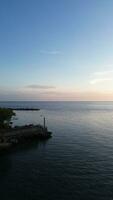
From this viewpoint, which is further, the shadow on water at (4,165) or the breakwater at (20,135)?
the breakwater at (20,135)

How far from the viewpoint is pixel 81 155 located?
2382 inches

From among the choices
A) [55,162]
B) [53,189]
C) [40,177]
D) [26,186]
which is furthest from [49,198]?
[55,162]

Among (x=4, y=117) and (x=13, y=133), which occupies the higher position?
(x=4, y=117)

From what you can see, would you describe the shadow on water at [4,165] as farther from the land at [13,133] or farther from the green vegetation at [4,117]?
the green vegetation at [4,117]

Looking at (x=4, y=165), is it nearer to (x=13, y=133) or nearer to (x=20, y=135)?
(x=13, y=133)

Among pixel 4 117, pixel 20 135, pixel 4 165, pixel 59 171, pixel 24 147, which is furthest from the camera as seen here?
Answer: pixel 20 135

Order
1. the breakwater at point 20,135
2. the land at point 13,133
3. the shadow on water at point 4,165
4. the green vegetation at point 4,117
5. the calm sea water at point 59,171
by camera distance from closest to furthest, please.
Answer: the calm sea water at point 59,171 < the shadow on water at point 4,165 < the breakwater at point 20,135 < the land at point 13,133 < the green vegetation at point 4,117

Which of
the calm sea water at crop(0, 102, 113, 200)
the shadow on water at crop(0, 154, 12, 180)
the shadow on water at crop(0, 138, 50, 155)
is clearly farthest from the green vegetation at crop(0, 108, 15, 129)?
the shadow on water at crop(0, 154, 12, 180)

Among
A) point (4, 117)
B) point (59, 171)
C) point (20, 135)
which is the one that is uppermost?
point (4, 117)

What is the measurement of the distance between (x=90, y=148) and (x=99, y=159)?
11.5m

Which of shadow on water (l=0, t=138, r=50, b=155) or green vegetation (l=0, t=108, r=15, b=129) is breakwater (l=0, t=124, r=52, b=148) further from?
green vegetation (l=0, t=108, r=15, b=129)

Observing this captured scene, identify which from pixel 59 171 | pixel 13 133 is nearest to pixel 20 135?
pixel 13 133

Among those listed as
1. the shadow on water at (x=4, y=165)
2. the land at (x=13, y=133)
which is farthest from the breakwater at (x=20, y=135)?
the shadow on water at (x=4, y=165)

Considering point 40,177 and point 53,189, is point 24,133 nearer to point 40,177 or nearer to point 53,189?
point 40,177
